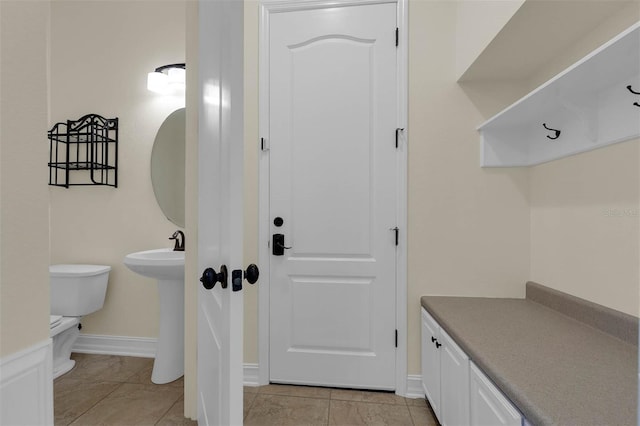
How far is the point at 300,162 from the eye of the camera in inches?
79.5

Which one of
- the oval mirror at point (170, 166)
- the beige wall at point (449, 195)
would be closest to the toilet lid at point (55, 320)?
the oval mirror at point (170, 166)

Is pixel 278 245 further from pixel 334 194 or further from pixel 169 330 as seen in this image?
pixel 169 330

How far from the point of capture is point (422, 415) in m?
1.76

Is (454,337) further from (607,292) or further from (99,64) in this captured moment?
(99,64)

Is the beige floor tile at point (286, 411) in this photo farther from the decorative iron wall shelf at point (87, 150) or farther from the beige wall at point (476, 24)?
the beige wall at point (476, 24)

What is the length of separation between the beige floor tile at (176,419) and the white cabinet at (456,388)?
123cm

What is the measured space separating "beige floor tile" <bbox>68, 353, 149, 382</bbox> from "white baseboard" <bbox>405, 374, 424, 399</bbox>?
1771 millimetres

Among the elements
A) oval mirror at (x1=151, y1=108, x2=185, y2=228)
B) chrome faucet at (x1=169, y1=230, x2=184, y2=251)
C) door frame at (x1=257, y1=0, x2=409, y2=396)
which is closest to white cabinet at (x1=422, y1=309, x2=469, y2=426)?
door frame at (x1=257, y1=0, x2=409, y2=396)

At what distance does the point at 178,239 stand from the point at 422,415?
74.0 inches

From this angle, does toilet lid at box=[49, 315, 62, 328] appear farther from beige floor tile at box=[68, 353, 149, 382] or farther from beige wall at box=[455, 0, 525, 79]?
beige wall at box=[455, 0, 525, 79]

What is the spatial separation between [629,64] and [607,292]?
2.75 feet

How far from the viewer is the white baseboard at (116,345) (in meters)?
2.42

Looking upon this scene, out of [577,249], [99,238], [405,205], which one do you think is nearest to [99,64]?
[99,238]

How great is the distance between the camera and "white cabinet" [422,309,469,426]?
1.26 metres
